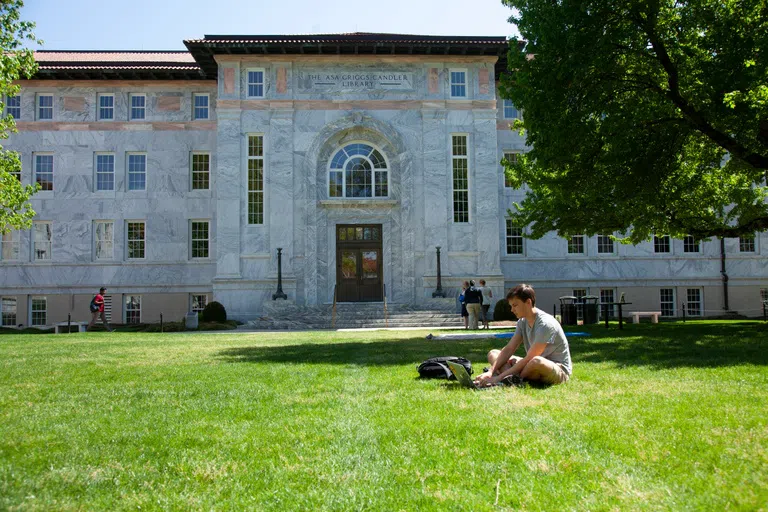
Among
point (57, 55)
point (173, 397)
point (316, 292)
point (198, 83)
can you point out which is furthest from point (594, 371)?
point (57, 55)

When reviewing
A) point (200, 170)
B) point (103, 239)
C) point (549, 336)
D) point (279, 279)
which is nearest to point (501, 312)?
point (279, 279)

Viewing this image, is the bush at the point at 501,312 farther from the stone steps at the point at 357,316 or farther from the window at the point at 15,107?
the window at the point at 15,107

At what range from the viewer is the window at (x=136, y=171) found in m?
36.1

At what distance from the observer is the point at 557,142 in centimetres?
1631

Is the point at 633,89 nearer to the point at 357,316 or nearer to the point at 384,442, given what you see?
the point at 384,442

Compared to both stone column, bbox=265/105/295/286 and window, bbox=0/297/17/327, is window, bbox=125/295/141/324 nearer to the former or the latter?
window, bbox=0/297/17/327

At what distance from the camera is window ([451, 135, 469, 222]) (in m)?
33.4

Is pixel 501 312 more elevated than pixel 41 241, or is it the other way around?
pixel 41 241

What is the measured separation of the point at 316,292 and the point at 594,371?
79.2 ft

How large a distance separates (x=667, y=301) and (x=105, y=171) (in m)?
30.7

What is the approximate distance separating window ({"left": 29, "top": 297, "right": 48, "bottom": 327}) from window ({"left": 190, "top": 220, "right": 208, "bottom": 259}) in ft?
26.3

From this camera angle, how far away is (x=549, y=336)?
7.72 m

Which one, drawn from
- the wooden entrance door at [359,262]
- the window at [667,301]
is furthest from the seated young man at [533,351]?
the window at [667,301]

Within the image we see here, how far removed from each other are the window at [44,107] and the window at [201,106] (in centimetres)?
750
